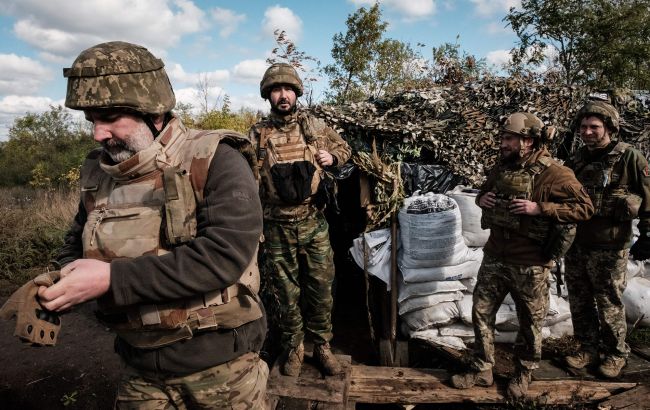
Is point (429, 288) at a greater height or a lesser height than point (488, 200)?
lesser

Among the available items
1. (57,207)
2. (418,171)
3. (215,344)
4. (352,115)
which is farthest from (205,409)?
(57,207)

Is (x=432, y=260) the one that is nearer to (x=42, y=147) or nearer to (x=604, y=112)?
(x=604, y=112)

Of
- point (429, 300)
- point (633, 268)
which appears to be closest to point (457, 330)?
point (429, 300)

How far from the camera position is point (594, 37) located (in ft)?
35.3

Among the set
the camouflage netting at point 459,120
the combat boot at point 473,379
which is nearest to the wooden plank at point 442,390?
the combat boot at point 473,379

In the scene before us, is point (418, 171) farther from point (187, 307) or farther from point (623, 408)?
point (187, 307)

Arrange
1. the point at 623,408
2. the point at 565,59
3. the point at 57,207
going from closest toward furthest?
the point at 623,408 → the point at 57,207 → the point at 565,59

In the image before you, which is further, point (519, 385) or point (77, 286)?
point (519, 385)

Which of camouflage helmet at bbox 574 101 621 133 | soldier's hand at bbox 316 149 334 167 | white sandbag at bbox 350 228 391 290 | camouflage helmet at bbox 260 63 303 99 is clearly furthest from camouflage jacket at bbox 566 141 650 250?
camouflage helmet at bbox 260 63 303 99

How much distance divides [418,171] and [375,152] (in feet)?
1.87

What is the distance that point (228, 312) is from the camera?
5.17ft

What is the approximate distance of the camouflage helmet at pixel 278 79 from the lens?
3.41 meters

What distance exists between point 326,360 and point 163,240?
2.35m

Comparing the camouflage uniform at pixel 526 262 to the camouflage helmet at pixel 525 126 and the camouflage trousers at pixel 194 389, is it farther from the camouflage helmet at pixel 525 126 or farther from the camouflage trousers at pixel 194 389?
the camouflage trousers at pixel 194 389
